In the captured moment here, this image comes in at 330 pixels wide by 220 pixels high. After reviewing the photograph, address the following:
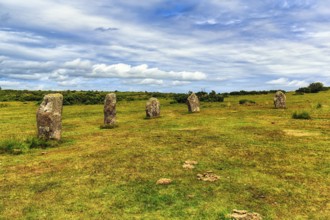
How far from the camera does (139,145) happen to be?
17734 millimetres

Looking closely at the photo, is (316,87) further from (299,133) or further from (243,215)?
(243,215)

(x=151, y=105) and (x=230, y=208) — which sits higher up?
(x=151, y=105)

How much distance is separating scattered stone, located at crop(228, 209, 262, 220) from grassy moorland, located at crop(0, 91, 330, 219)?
0.81 ft

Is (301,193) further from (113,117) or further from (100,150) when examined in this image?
(113,117)

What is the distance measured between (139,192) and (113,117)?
1645 centimetres

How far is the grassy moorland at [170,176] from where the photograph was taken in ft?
30.3

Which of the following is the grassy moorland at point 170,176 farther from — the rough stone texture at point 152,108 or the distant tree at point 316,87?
the distant tree at point 316,87

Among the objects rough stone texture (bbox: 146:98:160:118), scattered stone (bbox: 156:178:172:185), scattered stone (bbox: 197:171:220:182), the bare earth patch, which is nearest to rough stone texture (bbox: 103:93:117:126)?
rough stone texture (bbox: 146:98:160:118)

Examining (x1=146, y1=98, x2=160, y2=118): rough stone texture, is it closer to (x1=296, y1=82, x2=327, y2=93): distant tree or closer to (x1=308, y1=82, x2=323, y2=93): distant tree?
(x1=296, y1=82, x2=327, y2=93): distant tree

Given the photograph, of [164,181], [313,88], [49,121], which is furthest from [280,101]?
[164,181]

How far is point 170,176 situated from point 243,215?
392 cm

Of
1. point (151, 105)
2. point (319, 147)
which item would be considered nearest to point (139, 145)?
point (319, 147)

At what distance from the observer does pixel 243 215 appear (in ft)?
28.1

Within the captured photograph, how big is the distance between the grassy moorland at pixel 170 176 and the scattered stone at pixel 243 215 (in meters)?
0.25
